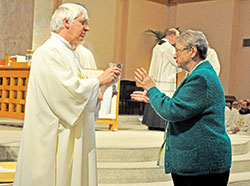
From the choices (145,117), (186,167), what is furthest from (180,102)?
(145,117)

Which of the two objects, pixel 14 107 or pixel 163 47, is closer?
pixel 14 107

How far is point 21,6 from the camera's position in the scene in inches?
366

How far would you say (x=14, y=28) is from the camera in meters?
9.41

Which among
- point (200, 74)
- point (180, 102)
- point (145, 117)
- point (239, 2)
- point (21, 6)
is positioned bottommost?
point (145, 117)

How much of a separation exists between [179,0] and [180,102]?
13.4 metres

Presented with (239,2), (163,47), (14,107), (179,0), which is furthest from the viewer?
(179,0)

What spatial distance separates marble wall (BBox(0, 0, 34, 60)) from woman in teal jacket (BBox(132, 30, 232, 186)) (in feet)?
22.6

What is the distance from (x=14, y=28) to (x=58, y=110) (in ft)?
22.6

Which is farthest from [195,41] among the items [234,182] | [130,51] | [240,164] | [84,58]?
[130,51]

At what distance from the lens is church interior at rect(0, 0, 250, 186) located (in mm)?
5930

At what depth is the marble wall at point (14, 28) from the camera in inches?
368

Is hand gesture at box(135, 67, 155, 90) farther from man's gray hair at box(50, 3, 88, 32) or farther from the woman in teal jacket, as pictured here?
man's gray hair at box(50, 3, 88, 32)

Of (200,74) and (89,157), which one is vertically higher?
(200,74)

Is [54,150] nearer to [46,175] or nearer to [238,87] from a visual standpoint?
[46,175]
